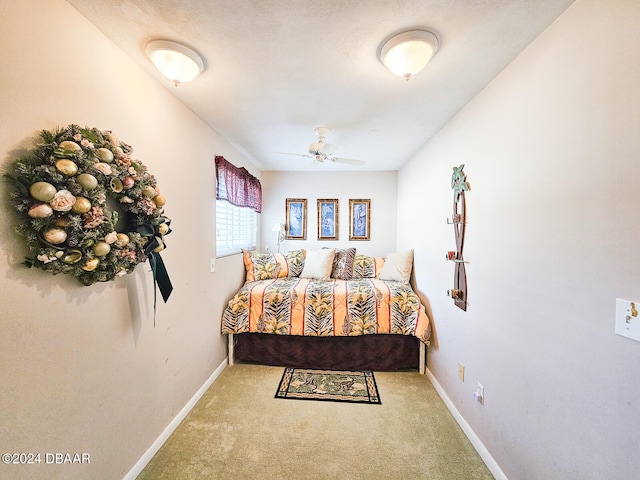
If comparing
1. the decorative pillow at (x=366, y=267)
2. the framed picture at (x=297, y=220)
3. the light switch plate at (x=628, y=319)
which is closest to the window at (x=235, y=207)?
the framed picture at (x=297, y=220)

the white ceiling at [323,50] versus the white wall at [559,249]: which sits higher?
the white ceiling at [323,50]

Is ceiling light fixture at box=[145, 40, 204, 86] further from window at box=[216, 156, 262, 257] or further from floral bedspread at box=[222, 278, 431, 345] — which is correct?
floral bedspread at box=[222, 278, 431, 345]

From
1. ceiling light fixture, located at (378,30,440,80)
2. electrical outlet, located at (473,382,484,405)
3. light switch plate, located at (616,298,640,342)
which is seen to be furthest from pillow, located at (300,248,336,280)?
light switch plate, located at (616,298,640,342)

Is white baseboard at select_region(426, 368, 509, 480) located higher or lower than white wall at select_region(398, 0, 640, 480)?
lower

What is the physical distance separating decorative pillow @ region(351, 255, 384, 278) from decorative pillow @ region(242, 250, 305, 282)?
0.75 meters

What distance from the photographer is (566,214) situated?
116cm

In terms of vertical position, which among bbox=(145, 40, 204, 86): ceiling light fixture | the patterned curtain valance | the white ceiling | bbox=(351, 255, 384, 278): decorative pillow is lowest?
bbox=(351, 255, 384, 278): decorative pillow

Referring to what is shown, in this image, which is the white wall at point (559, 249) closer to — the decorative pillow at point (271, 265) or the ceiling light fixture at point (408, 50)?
the ceiling light fixture at point (408, 50)

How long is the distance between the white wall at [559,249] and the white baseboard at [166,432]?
6.81 ft

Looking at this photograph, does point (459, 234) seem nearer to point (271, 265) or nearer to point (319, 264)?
point (319, 264)

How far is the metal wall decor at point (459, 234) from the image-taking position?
6.62 feet

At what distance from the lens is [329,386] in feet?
8.36

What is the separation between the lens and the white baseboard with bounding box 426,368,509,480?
1577mm

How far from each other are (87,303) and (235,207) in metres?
2.25
